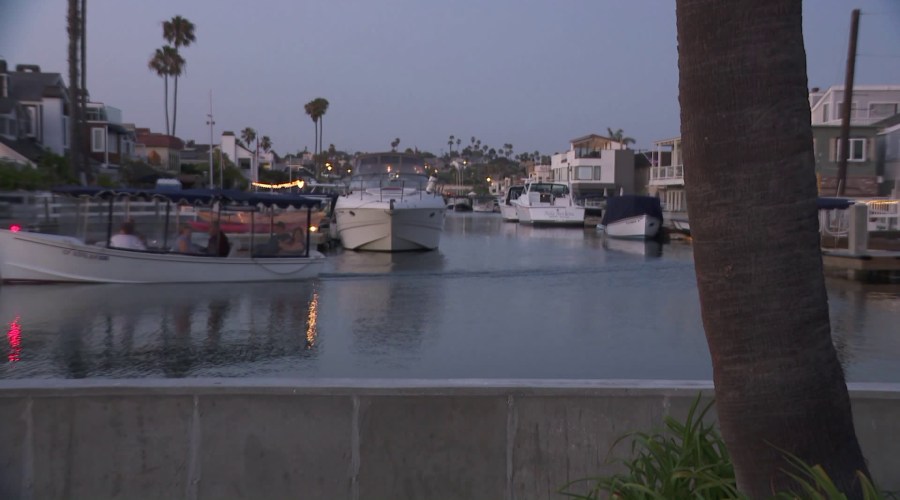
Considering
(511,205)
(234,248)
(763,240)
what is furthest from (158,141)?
(763,240)

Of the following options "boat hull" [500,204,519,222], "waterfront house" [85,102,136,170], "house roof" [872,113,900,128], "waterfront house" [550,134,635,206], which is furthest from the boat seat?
"waterfront house" [550,134,635,206]

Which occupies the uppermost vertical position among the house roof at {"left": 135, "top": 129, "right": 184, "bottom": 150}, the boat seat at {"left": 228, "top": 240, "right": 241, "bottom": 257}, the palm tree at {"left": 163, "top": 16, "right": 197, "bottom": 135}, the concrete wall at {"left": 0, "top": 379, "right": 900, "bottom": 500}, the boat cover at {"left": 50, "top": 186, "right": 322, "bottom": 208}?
the palm tree at {"left": 163, "top": 16, "right": 197, "bottom": 135}

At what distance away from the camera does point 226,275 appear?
72.2 ft

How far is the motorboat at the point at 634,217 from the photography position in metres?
45.7

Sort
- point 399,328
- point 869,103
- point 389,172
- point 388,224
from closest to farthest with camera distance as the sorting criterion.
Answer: point 399,328
point 388,224
point 389,172
point 869,103

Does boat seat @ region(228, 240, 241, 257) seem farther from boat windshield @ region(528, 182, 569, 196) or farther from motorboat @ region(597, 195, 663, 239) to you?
boat windshield @ region(528, 182, 569, 196)

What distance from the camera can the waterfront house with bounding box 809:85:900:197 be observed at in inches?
1825

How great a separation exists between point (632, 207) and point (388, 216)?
17.5 meters

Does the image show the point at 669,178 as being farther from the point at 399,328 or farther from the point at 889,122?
the point at 399,328

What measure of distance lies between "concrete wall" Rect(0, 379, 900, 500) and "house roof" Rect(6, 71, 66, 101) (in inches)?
1861

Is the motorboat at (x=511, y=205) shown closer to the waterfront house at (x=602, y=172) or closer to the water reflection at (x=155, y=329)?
the waterfront house at (x=602, y=172)

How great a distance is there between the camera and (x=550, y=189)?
63.0 meters

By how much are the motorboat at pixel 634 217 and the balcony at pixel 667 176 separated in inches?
645

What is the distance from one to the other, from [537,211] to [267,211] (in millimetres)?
37747
